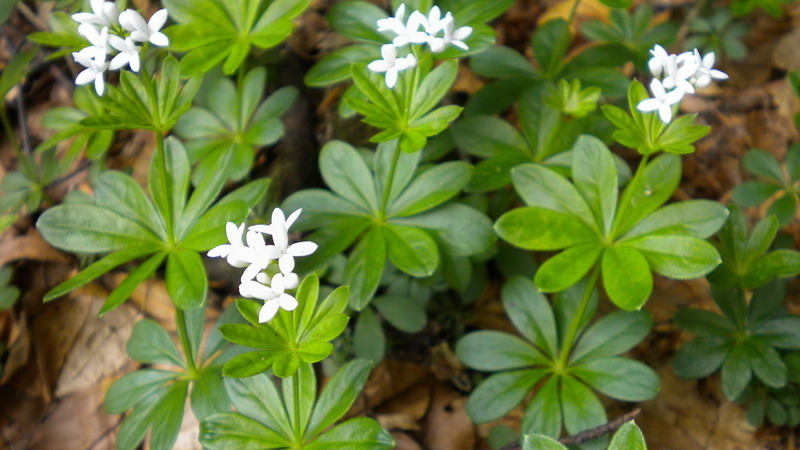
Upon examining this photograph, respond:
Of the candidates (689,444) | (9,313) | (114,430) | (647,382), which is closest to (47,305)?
(9,313)

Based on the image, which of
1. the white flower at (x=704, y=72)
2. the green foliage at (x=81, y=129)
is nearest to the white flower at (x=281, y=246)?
the white flower at (x=704, y=72)

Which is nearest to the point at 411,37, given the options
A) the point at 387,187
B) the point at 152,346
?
the point at 387,187

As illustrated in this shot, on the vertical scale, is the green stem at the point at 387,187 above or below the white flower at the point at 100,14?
below

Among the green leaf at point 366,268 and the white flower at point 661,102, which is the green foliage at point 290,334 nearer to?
the green leaf at point 366,268

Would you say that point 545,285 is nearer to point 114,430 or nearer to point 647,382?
point 647,382

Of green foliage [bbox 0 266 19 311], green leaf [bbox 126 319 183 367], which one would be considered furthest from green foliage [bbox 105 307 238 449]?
green foliage [bbox 0 266 19 311]

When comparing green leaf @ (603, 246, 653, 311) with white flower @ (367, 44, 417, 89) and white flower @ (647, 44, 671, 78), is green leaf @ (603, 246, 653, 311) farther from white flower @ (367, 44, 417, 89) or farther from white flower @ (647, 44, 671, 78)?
white flower @ (367, 44, 417, 89)

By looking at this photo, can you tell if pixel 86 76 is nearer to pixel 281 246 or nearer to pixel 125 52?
pixel 125 52
